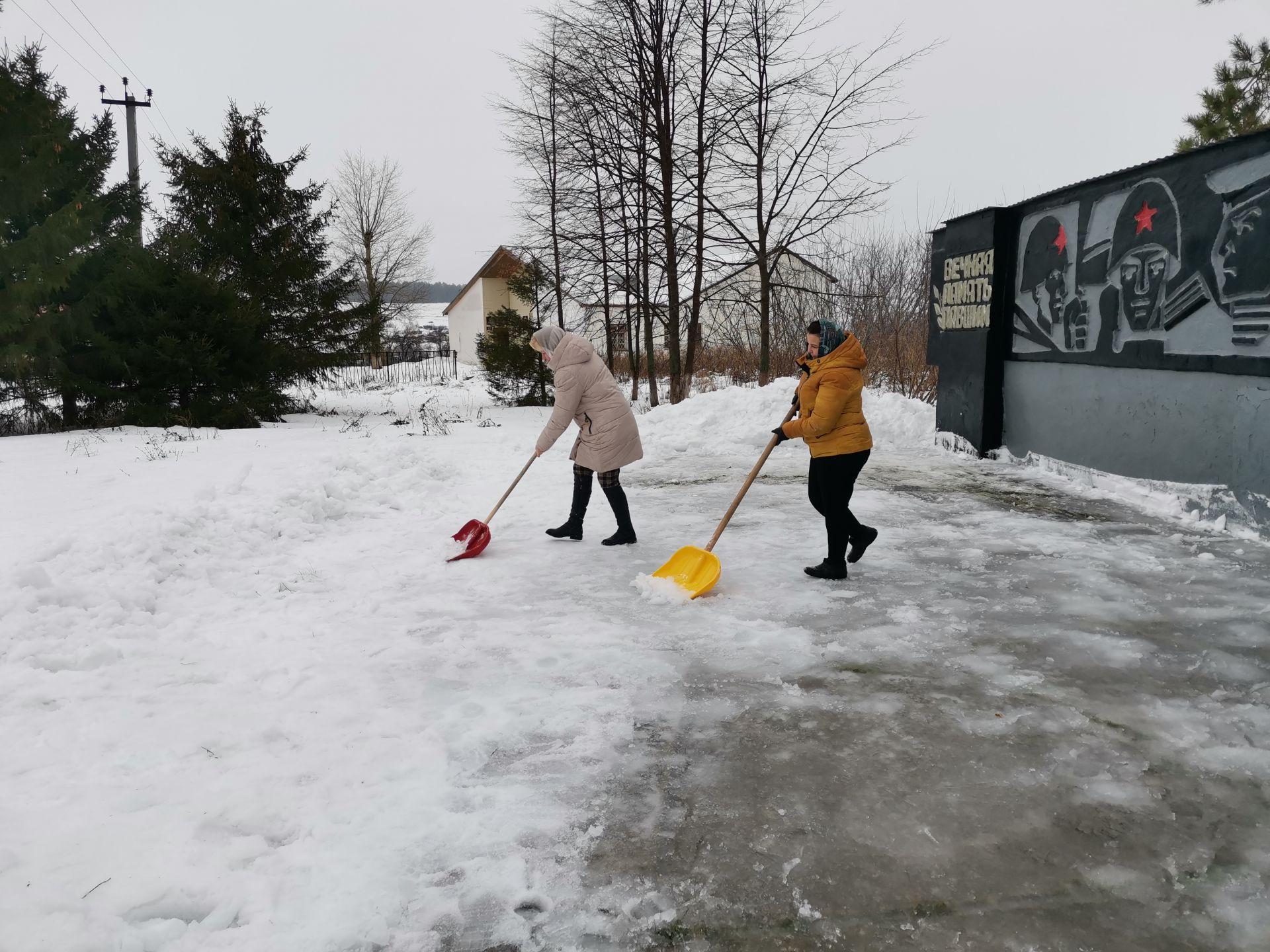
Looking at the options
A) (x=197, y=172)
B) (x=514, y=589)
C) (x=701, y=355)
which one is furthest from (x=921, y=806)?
(x=701, y=355)

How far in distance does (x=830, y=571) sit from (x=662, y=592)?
121 centimetres

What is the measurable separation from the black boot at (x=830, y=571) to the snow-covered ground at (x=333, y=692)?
15 cm

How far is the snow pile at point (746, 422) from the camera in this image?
11.8m

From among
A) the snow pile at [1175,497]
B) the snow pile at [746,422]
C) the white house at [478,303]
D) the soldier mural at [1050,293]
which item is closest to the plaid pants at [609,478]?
the snow pile at [1175,497]

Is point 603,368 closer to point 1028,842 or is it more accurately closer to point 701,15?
point 1028,842

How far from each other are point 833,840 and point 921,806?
40 cm

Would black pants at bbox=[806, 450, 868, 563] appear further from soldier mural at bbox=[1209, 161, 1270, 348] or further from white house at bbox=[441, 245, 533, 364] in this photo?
white house at bbox=[441, 245, 533, 364]

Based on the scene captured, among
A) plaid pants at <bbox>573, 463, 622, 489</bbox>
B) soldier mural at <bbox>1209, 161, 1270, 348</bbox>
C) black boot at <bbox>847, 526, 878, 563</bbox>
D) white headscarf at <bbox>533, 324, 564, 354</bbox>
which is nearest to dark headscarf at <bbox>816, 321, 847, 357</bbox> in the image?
black boot at <bbox>847, 526, 878, 563</bbox>

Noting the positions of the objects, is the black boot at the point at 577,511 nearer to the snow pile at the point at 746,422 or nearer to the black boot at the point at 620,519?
the black boot at the point at 620,519

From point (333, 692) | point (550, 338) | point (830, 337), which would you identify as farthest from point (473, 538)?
point (830, 337)

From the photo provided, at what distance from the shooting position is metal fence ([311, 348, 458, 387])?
35656 millimetres

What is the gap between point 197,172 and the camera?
16859 mm

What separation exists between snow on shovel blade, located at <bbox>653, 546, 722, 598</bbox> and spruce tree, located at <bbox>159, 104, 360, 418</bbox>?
13.0m

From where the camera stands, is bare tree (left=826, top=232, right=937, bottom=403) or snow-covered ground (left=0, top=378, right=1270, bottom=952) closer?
snow-covered ground (left=0, top=378, right=1270, bottom=952)
